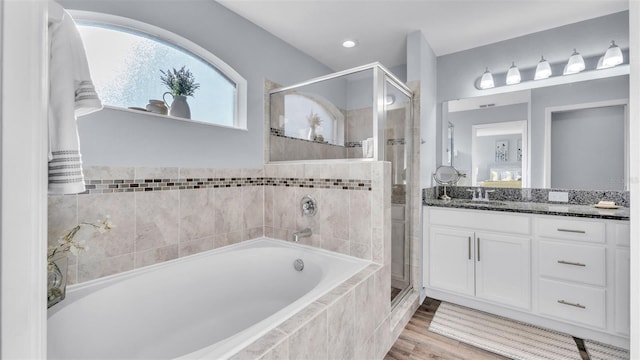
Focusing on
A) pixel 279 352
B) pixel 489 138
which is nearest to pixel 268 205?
pixel 279 352

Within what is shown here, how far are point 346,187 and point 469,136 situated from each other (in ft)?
5.40

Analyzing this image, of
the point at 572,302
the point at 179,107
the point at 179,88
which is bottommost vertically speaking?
the point at 572,302

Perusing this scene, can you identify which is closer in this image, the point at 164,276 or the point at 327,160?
the point at 164,276

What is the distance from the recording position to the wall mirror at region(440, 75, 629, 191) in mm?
2213

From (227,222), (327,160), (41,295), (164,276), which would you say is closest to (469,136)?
(327,160)

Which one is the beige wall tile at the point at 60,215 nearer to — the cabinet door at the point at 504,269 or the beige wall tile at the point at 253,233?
the beige wall tile at the point at 253,233

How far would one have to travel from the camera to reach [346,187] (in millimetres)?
2023

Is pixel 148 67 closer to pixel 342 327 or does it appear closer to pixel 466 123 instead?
pixel 342 327

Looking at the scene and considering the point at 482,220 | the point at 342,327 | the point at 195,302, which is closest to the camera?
the point at 342,327

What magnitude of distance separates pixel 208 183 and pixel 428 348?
194 centimetres

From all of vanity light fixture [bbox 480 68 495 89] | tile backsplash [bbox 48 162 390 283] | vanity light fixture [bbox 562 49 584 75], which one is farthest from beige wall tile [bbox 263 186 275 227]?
vanity light fixture [bbox 562 49 584 75]

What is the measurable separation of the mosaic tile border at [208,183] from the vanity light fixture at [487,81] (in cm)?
175

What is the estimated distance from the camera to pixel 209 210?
2.05 meters

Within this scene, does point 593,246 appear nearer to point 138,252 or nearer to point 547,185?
point 547,185
